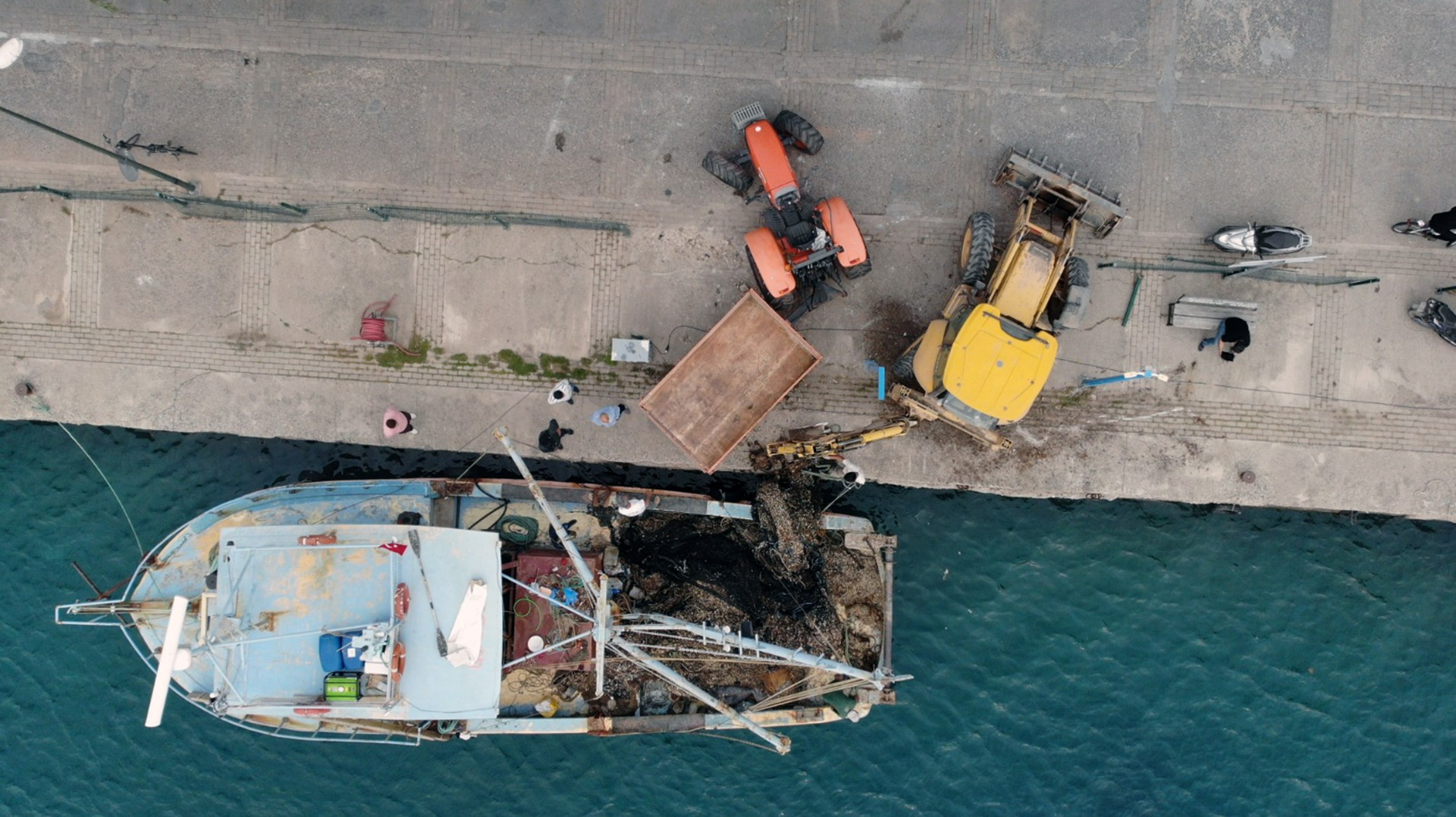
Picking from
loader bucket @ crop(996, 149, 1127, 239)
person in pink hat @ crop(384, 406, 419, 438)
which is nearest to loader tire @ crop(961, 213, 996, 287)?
loader bucket @ crop(996, 149, 1127, 239)

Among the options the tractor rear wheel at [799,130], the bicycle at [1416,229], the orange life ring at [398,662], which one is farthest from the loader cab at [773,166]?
the bicycle at [1416,229]

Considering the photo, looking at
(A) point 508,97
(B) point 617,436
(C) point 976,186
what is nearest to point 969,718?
(B) point 617,436

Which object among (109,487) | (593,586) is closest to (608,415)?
(593,586)

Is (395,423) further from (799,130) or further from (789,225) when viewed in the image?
(799,130)

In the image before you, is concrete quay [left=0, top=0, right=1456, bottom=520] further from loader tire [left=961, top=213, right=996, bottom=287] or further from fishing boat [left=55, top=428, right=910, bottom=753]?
fishing boat [left=55, top=428, right=910, bottom=753]

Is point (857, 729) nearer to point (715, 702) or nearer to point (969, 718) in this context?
point (969, 718)

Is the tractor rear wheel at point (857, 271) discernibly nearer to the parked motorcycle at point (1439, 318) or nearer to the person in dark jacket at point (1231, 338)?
the person in dark jacket at point (1231, 338)
